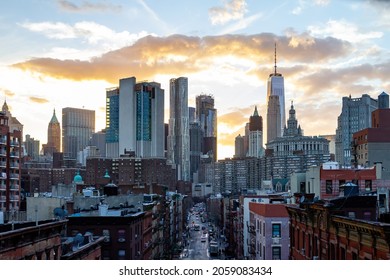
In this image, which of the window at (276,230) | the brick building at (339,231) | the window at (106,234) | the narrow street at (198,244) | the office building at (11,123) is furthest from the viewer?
the narrow street at (198,244)

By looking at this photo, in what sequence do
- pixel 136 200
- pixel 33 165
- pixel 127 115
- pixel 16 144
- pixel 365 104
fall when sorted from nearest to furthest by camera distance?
pixel 136 200
pixel 16 144
pixel 127 115
pixel 365 104
pixel 33 165

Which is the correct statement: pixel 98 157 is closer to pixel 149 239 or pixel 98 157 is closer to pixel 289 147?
pixel 289 147

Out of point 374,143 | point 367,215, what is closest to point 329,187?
point 367,215

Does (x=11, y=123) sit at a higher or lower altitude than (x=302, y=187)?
higher

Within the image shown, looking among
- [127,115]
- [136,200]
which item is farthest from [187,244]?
[136,200]

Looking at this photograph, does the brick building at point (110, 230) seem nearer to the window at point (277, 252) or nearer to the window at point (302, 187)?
the window at point (277, 252)

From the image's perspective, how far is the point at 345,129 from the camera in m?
138

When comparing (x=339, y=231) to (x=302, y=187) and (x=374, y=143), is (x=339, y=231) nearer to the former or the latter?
(x=302, y=187)

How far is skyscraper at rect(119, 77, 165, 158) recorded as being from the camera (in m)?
97.1

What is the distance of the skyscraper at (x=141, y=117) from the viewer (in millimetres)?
97125

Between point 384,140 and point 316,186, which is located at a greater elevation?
point 384,140

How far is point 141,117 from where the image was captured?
12538 centimetres

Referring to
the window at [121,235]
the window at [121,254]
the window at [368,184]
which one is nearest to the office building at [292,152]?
the window at [368,184]
